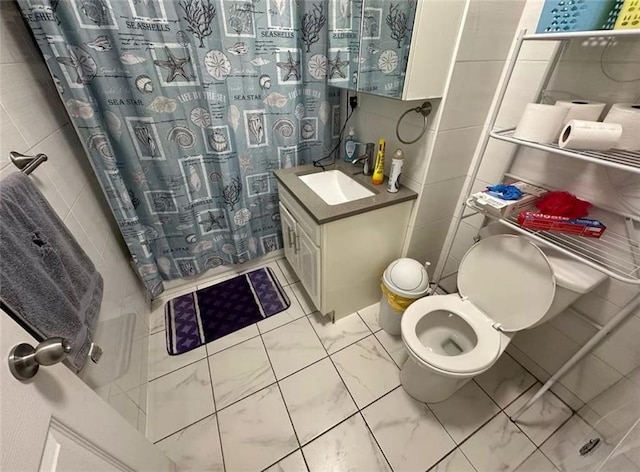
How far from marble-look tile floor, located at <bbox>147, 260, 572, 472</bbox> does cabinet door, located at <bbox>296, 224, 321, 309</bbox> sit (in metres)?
0.30

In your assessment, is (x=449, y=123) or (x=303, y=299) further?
(x=303, y=299)

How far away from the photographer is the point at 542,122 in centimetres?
85

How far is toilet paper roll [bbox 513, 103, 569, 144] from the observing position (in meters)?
0.83

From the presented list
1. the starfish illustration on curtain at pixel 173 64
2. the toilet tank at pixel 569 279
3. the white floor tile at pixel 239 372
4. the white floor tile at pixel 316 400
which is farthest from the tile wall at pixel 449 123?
the white floor tile at pixel 239 372

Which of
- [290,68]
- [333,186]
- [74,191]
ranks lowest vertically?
[333,186]

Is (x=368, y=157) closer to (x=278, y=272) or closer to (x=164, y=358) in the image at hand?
(x=278, y=272)

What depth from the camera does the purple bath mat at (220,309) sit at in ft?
5.22

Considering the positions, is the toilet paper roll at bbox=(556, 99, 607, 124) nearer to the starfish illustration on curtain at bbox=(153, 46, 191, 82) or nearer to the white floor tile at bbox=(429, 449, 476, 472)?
the white floor tile at bbox=(429, 449, 476, 472)

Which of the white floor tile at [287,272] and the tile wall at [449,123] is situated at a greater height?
the tile wall at [449,123]

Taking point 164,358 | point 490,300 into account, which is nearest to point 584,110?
point 490,300

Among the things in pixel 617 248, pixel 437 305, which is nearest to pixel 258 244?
pixel 437 305

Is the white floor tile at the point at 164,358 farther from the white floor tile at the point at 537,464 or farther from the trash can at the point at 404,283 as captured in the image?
the white floor tile at the point at 537,464

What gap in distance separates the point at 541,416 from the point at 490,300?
0.61 m

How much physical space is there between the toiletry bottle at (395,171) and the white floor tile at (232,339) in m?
1.14
